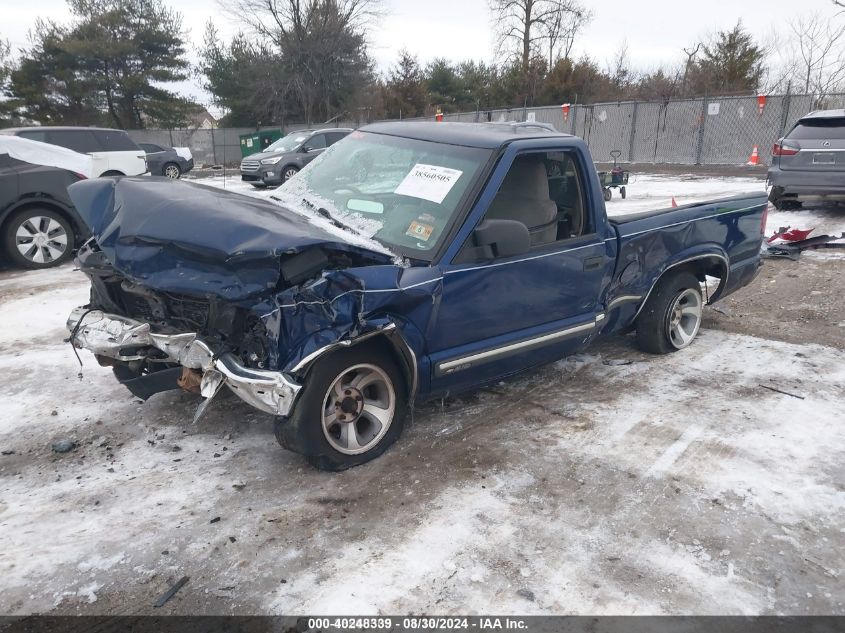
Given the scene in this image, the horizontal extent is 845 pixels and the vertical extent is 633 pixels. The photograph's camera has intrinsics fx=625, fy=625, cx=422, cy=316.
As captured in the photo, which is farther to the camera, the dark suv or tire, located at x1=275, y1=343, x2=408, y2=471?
the dark suv

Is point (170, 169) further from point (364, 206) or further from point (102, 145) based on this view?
point (364, 206)

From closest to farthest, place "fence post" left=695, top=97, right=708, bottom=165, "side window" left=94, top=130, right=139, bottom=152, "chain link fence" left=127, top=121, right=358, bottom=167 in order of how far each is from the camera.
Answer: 1. "side window" left=94, top=130, right=139, bottom=152
2. "fence post" left=695, top=97, right=708, bottom=165
3. "chain link fence" left=127, top=121, right=358, bottom=167

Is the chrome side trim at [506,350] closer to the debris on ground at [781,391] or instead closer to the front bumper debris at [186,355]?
the front bumper debris at [186,355]

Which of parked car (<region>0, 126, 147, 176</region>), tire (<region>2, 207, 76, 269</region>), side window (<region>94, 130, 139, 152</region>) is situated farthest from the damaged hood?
side window (<region>94, 130, 139, 152</region>)

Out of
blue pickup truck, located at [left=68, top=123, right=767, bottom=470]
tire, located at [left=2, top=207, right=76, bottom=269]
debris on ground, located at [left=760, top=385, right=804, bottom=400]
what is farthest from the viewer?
tire, located at [left=2, top=207, right=76, bottom=269]

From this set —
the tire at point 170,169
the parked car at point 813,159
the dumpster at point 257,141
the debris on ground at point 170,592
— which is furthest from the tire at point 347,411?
the dumpster at point 257,141

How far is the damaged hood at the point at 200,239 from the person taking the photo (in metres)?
3.04

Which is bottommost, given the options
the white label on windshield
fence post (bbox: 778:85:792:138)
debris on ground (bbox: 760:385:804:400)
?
debris on ground (bbox: 760:385:804:400)

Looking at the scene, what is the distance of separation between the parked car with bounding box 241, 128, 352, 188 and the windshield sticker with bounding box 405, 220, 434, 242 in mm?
14458

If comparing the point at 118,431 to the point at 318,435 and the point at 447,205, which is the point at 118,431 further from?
the point at 447,205

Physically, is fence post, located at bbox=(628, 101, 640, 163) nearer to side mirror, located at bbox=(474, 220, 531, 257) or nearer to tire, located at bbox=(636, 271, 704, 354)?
tire, located at bbox=(636, 271, 704, 354)

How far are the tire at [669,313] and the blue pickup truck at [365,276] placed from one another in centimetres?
36

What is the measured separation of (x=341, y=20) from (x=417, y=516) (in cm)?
3799

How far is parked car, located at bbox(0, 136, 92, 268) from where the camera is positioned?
306 inches
